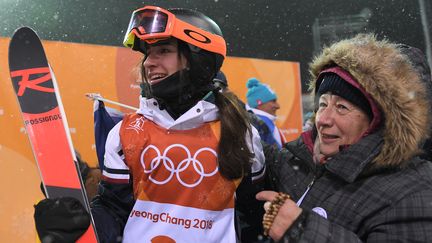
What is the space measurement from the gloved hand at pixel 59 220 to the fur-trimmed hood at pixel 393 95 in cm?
116

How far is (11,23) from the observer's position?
1097cm

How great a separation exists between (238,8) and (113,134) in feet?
43.2

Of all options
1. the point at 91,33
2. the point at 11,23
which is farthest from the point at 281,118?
the point at 11,23

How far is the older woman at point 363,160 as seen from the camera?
139cm

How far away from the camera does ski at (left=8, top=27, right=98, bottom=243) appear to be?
6.11ft

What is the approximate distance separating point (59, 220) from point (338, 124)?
1.15 m

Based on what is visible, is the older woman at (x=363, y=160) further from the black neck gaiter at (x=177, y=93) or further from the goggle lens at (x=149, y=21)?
the goggle lens at (x=149, y=21)

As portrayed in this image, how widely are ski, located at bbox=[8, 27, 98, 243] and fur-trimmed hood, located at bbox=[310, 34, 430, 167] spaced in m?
1.27

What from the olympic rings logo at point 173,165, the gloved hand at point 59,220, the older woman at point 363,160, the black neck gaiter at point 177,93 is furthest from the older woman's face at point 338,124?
the gloved hand at point 59,220

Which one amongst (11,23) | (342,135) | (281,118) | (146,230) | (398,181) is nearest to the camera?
(398,181)

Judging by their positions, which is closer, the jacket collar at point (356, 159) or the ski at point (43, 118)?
the jacket collar at point (356, 159)

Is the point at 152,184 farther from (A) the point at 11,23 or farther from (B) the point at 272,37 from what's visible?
(B) the point at 272,37

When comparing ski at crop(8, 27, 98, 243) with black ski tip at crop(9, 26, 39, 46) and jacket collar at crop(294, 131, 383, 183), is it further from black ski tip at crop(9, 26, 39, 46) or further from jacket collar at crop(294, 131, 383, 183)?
jacket collar at crop(294, 131, 383, 183)

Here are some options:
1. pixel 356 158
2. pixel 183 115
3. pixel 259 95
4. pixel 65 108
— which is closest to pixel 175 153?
pixel 183 115
